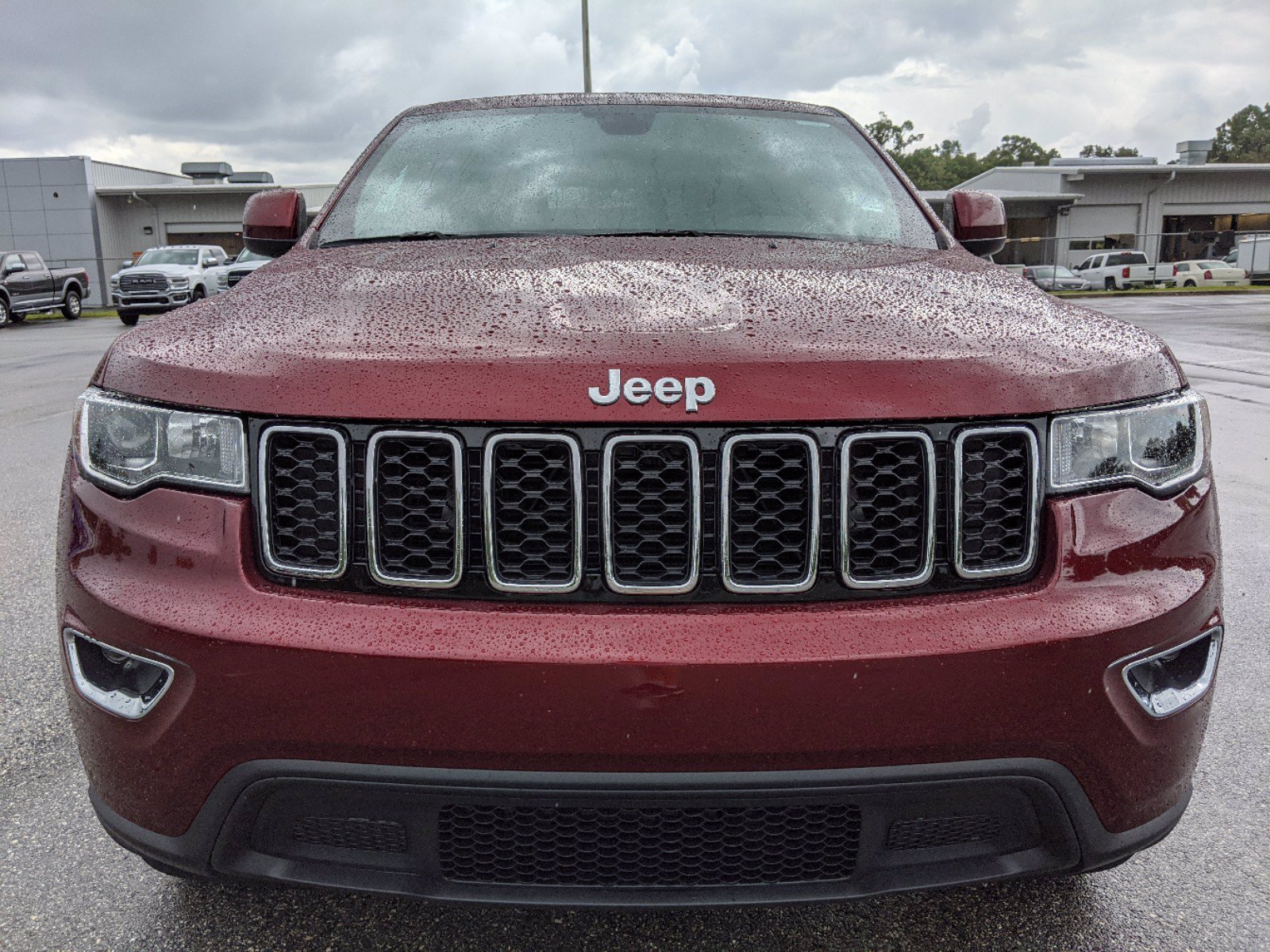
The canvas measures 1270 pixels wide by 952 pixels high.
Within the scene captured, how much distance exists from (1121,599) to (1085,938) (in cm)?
81

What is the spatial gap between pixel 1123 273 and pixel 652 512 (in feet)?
140

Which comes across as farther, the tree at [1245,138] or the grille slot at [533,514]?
the tree at [1245,138]

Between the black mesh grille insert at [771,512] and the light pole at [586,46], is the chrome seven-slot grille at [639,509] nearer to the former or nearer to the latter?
Result: the black mesh grille insert at [771,512]

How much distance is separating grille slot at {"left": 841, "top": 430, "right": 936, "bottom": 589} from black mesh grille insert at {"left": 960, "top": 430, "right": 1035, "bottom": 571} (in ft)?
0.22

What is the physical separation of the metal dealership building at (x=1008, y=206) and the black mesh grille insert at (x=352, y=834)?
42.0 meters

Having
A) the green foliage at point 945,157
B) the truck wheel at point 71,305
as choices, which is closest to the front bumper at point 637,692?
the truck wheel at point 71,305

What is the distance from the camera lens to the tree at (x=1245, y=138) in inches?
3780

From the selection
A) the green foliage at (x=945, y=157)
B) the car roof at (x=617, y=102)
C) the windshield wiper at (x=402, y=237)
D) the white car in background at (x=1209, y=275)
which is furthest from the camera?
the green foliage at (x=945, y=157)

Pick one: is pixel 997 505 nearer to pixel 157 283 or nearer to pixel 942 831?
pixel 942 831

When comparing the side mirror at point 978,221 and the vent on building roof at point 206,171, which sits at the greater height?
the vent on building roof at point 206,171

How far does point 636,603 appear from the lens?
150 cm

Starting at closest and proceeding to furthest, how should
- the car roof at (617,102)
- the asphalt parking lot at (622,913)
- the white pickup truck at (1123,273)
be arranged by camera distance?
the asphalt parking lot at (622,913)
the car roof at (617,102)
the white pickup truck at (1123,273)

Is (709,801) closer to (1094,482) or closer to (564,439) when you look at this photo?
(564,439)

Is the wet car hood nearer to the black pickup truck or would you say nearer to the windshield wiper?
the windshield wiper
